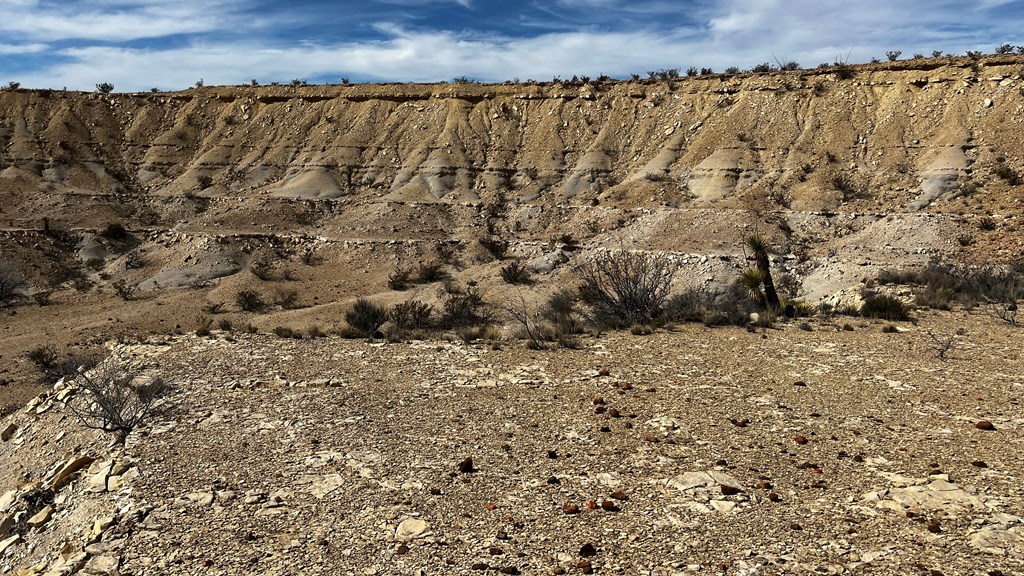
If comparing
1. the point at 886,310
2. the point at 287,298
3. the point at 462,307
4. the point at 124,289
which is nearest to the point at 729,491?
the point at 886,310

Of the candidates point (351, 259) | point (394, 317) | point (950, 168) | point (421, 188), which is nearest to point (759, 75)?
point (950, 168)

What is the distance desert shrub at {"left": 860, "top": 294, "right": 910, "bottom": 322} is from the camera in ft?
40.4

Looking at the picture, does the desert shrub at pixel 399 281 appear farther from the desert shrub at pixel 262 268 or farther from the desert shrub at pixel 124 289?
the desert shrub at pixel 124 289

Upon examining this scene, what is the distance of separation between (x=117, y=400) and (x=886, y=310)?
12730 millimetres

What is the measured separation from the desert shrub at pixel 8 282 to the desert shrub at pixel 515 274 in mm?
18710

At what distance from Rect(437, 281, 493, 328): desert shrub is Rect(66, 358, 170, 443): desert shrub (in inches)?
301

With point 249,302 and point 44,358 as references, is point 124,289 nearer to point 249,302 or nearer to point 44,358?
point 249,302

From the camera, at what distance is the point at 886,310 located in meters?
12.5

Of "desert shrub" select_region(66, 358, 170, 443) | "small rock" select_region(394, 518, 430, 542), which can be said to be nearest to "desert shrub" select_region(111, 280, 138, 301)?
"desert shrub" select_region(66, 358, 170, 443)

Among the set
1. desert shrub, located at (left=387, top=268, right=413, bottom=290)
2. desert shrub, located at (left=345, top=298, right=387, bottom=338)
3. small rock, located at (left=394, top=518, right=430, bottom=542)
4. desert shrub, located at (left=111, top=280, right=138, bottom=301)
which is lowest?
desert shrub, located at (left=111, top=280, right=138, bottom=301)

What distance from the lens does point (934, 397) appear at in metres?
7.81

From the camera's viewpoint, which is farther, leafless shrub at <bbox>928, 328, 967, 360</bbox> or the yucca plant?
the yucca plant

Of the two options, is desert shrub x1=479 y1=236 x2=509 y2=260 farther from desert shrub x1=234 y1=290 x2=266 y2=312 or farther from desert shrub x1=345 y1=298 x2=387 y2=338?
desert shrub x1=345 y1=298 x2=387 y2=338

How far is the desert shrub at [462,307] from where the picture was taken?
1727 centimetres
